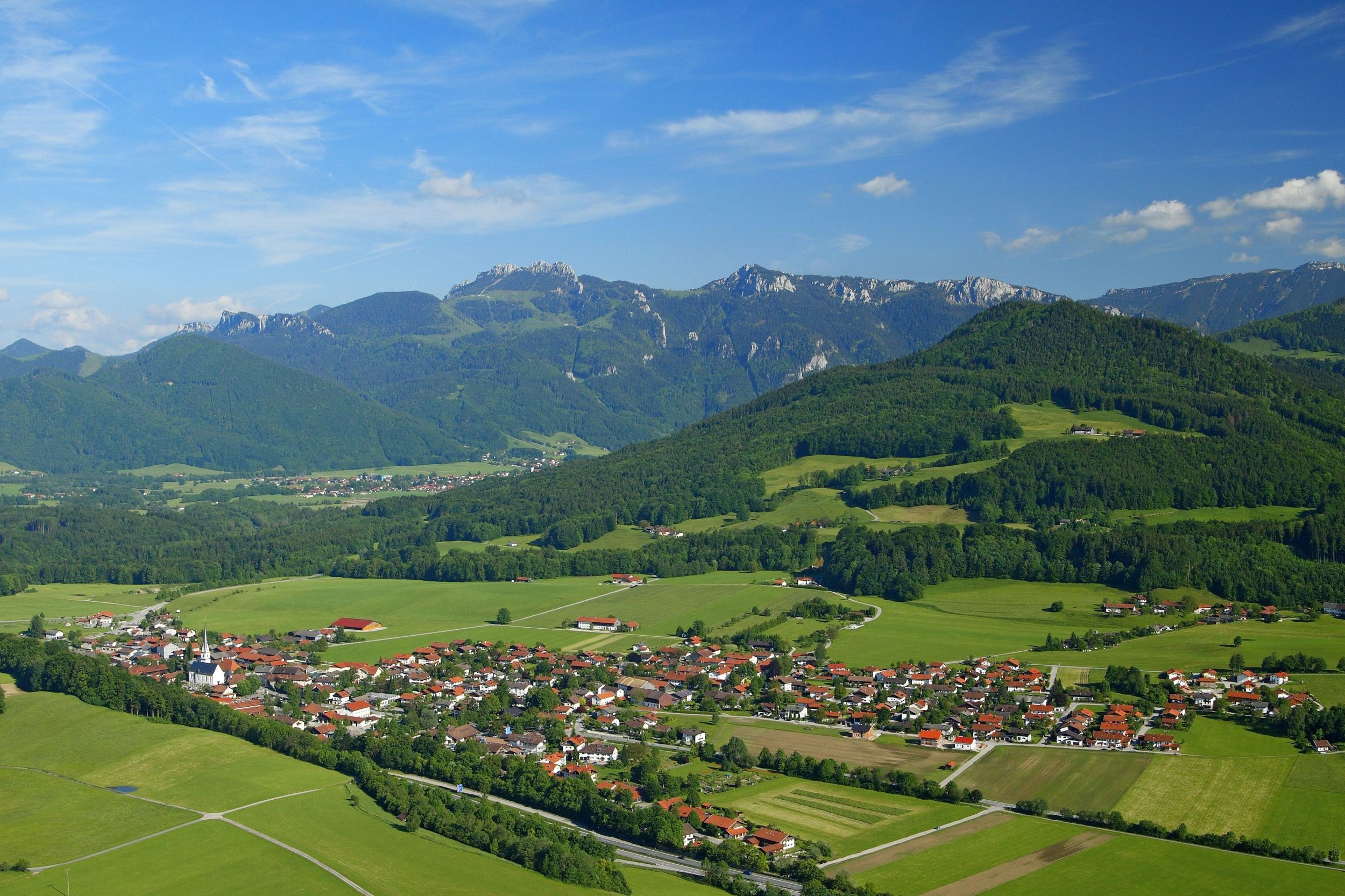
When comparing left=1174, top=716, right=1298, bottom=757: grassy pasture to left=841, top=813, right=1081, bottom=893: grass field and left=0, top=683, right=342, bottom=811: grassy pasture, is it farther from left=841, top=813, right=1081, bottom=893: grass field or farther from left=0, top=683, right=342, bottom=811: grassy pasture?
left=0, top=683, right=342, bottom=811: grassy pasture

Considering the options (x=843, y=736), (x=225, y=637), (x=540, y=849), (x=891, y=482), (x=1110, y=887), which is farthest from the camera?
(x=891, y=482)

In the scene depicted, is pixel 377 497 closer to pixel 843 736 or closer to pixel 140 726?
pixel 140 726

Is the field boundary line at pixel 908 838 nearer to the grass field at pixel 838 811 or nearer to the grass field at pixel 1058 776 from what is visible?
the grass field at pixel 838 811

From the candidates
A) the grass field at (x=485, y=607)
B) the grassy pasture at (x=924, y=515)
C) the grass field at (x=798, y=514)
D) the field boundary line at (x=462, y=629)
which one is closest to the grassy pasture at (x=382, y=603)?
the grass field at (x=485, y=607)

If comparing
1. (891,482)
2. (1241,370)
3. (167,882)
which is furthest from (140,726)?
(1241,370)

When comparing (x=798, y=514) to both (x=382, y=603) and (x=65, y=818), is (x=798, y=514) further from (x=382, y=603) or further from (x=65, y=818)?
(x=65, y=818)

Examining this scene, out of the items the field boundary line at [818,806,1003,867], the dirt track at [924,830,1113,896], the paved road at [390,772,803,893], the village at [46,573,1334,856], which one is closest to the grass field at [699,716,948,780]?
the village at [46,573,1334,856]

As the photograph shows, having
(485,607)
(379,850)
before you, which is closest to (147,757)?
(379,850)
